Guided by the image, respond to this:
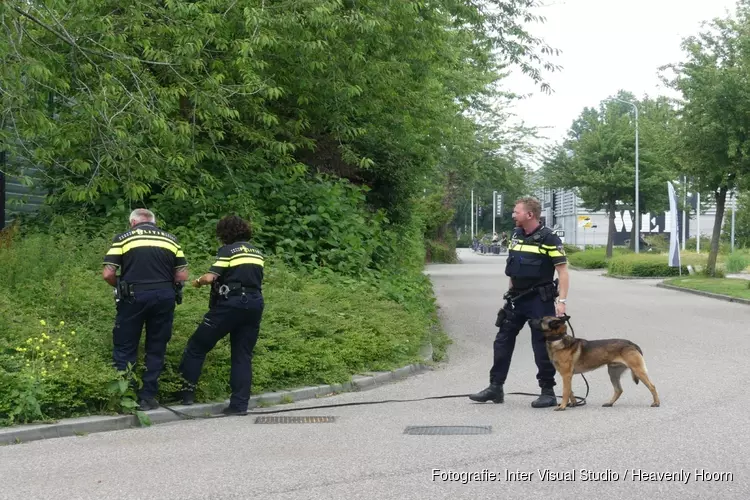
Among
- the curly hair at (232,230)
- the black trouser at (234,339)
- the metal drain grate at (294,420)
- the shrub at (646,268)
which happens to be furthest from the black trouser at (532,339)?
the shrub at (646,268)

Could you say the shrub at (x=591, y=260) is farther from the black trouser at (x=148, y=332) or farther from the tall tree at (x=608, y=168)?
the black trouser at (x=148, y=332)

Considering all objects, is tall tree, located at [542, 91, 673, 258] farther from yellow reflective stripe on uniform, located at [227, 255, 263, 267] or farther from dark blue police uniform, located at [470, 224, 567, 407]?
yellow reflective stripe on uniform, located at [227, 255, 263, 267]

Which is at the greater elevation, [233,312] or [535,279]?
[535,279]

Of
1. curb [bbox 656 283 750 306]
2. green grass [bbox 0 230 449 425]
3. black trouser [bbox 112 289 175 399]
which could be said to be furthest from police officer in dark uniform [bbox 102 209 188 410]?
curb [bbox 656 283 750 306]

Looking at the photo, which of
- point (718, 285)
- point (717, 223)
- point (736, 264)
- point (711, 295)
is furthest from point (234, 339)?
point (736, 264)

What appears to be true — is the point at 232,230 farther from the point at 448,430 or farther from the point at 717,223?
the point at 717,223

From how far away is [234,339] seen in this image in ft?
30.2

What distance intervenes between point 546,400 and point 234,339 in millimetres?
2897

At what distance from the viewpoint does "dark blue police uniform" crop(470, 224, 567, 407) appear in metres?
9.09

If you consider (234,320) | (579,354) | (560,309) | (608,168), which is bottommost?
(579,354)

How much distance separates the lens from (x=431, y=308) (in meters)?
19.3

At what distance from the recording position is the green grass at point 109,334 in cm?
844

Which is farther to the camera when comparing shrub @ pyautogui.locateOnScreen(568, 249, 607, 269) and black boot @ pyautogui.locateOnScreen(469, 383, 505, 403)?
shrub @ pyautogui.locateOnScreen(568, 249, 607, 269)

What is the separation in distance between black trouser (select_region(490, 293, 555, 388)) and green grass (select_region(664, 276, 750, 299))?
17344mm
